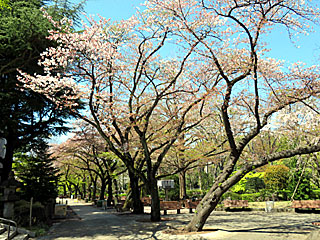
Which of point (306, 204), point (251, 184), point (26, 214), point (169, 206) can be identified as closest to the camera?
point (26, 214)

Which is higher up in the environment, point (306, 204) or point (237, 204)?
point (306, 204)

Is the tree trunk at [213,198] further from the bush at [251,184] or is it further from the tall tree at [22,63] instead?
the bush at [251,184]

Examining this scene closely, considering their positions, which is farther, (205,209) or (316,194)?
(316,194)

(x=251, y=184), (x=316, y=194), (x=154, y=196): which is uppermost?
(x=251, y=184)

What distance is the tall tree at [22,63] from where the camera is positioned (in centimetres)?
1224

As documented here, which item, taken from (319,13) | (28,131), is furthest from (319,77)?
(28,131)

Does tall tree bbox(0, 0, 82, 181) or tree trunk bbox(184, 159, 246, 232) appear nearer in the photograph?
tree trunk bbox(184, 159, 246, 232)

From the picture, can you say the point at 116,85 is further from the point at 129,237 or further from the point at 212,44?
the point at 129,237

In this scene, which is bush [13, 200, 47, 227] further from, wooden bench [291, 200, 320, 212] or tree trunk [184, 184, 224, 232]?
wooden bench [291, 200, 320, 212]

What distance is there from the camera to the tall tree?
1224cm

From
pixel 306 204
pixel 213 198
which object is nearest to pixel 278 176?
pixel 306 204

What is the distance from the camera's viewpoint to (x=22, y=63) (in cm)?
1319

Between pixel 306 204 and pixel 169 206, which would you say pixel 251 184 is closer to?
pixel 306 204

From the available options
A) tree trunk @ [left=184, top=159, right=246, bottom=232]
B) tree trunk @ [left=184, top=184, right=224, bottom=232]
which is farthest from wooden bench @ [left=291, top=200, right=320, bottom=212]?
tree trunk @ [left=184, top=184, right=224, bottom=232]
